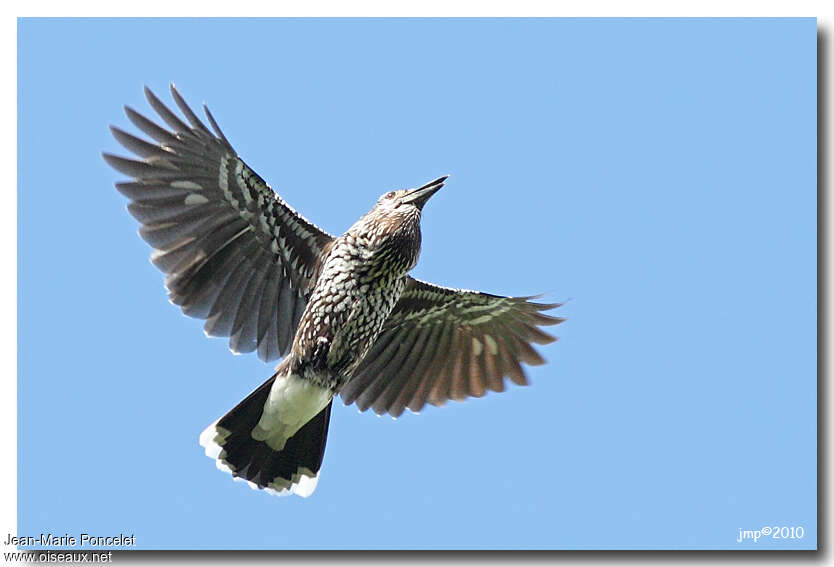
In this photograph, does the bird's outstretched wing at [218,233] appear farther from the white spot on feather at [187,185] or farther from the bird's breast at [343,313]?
the bird's breast at [343,313]

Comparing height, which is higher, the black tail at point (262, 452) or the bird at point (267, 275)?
the bird at point (267, 275)

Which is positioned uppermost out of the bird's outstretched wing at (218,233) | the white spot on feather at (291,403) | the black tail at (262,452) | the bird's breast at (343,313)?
the bird's outstretched wing at (218,233)

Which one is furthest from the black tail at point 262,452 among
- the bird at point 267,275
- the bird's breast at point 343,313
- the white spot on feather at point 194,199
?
the white spot on feather at point 194,199

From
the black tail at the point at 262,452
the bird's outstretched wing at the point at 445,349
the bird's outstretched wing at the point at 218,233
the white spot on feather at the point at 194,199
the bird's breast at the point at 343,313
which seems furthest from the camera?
the bird's outstretched wing at the point at 445,349

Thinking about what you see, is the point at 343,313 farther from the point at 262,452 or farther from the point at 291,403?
the point at 262,452

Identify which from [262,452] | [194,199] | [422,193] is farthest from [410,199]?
[262,452]

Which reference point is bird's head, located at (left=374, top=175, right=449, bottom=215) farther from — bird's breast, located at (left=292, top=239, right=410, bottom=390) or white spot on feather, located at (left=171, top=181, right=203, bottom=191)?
white spot on feather, located at (left=171, top=181, right=203, bottom=191)
